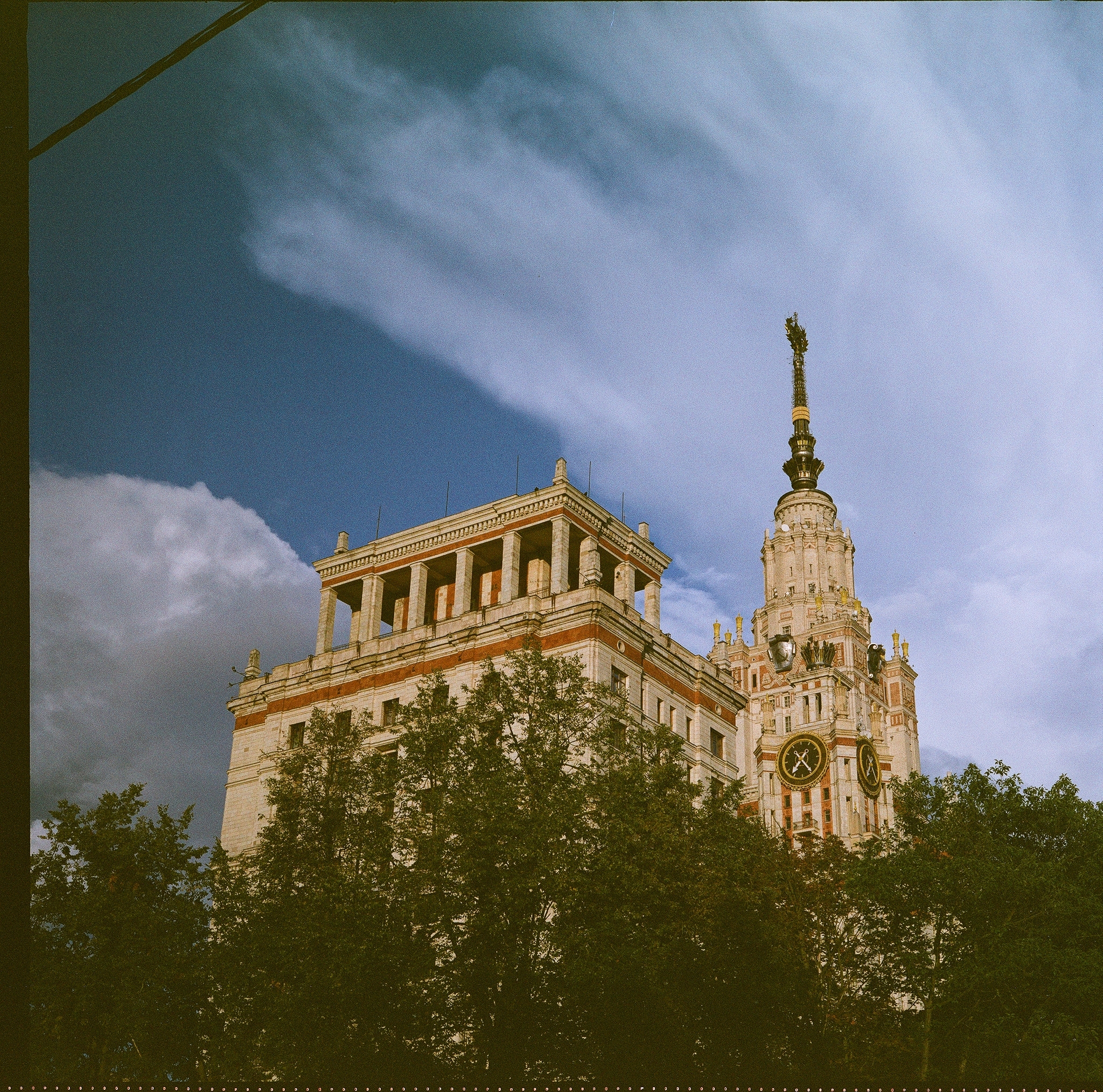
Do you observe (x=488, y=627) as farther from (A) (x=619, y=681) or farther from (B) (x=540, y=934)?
(B) (x=540, y=934)

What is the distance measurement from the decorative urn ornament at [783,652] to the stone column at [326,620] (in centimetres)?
11508

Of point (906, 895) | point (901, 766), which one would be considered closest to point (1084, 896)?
point (906, 895)

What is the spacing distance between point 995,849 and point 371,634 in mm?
40714

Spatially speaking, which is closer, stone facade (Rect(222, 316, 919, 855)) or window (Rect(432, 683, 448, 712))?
window (Rect(432, 683, 448, 712))

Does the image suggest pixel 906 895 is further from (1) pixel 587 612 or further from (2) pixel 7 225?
(2) pixel 7 225

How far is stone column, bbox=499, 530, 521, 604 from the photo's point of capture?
234 feet

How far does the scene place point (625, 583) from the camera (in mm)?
77375

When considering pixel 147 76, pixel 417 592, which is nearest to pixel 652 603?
pixel 417 592

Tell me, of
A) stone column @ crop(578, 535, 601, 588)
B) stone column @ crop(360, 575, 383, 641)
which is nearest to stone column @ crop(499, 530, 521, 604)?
stone column @ crop(578, 535, 601, 588)

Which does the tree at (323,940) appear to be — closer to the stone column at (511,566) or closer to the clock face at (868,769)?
the stone column at (511,566)

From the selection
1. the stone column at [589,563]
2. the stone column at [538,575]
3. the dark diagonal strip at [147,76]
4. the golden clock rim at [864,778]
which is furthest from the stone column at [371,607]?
the golden clock rim at [864,778]

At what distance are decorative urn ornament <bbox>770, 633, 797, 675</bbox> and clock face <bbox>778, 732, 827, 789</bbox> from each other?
12371 mm

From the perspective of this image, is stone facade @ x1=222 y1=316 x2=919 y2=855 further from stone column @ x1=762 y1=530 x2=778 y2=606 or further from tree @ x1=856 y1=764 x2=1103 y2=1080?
stone column @ x1=762 y1=530 x2=778 y2=606

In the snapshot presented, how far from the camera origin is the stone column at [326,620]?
77.6 meters
